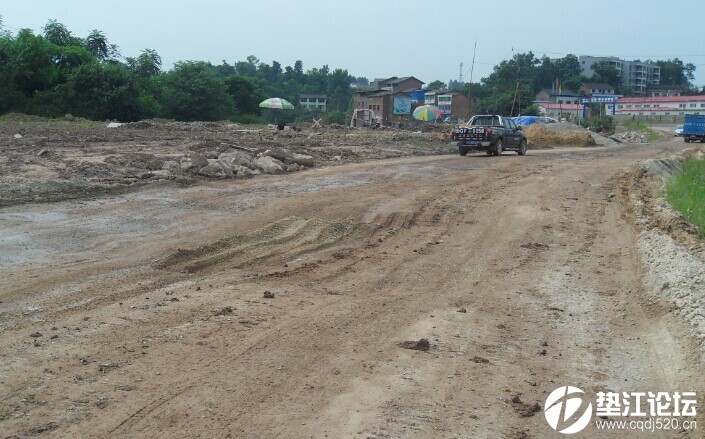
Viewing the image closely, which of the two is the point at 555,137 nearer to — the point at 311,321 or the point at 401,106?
the point at 311,321

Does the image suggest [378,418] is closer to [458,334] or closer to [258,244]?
[458,334]

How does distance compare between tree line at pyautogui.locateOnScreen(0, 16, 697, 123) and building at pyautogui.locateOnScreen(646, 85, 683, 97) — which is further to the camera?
building at pyautogui.locateOnScreen(646, 85, 683, 97)

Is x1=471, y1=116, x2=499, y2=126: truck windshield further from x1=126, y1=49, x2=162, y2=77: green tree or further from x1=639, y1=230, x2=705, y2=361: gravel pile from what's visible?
x1=126, y1=49, x2=162, y2=77: green tree

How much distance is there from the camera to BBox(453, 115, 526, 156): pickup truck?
29484mm

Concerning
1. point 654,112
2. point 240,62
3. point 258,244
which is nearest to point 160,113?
point 258,244

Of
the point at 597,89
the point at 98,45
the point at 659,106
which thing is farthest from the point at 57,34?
the point at 597,89

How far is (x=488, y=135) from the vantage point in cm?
2938

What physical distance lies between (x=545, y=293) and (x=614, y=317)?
1043mm

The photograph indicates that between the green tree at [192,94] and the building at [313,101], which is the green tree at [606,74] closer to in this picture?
the building at [313,101]

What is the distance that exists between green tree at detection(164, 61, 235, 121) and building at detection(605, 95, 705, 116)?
81.7 meters

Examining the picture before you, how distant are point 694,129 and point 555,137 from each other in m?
19.2

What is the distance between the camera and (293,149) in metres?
26.7

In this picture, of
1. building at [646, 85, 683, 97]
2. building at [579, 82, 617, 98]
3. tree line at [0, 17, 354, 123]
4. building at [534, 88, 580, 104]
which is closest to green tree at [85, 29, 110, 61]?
tree line at [0, 17, 354, 123]

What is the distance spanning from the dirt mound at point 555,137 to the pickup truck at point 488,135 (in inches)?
549
